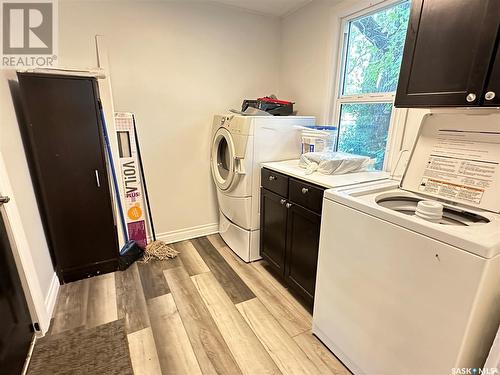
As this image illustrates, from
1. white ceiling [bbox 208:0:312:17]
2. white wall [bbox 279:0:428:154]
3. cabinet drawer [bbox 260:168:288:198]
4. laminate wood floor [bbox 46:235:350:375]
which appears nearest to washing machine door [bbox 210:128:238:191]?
cabinet drawer [bbox 260:168:288:198]

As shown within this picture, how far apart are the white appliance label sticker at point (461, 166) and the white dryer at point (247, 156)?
3.59 ft

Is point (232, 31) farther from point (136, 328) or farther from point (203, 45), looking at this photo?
point (136, 328)

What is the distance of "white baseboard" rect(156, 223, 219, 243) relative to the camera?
2.73 meters

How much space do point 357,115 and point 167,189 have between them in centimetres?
188

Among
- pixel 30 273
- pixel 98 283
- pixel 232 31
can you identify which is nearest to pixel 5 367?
pixel 30 273

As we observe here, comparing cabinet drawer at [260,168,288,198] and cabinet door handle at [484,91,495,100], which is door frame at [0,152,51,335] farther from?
cabinet door handle at [484,91,495,100]

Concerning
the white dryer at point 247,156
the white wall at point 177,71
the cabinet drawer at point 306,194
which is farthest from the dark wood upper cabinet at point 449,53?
the white wall at point 177,71

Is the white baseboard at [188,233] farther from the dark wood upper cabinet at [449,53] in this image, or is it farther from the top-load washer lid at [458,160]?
the dark wood upper cabinet at [449,53]

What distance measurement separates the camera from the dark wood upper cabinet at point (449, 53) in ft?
3.43

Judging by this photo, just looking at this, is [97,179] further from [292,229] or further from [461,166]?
[461,166]

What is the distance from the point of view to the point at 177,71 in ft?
7.89

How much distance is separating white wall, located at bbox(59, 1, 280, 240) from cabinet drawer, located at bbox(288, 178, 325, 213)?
1.25 meters

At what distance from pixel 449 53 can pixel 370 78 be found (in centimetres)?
94

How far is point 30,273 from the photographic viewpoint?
1558 millimetres
